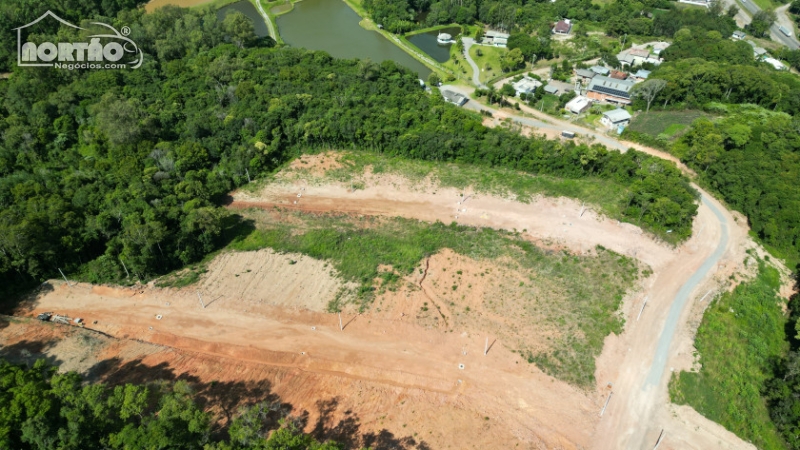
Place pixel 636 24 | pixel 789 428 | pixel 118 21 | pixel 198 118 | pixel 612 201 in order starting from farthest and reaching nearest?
1. pixel 636 24
2. pixel 118 21
3. pixel 198 118
4. pixel 612 201
5. pixel 789 428

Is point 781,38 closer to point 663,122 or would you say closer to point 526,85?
point 663,122

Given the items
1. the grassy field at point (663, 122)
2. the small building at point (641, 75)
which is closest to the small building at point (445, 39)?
the small building at point (641, 75)

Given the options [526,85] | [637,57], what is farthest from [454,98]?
[637,57]

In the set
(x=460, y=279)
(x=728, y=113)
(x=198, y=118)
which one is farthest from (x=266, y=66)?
(x=728, y=113)

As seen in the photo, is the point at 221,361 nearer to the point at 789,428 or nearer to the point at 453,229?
the point at 453,229

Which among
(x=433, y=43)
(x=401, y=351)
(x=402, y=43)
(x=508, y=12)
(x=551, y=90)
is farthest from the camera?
(x=433, y=43)

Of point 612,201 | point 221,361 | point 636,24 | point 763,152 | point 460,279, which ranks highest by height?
point 636,24
